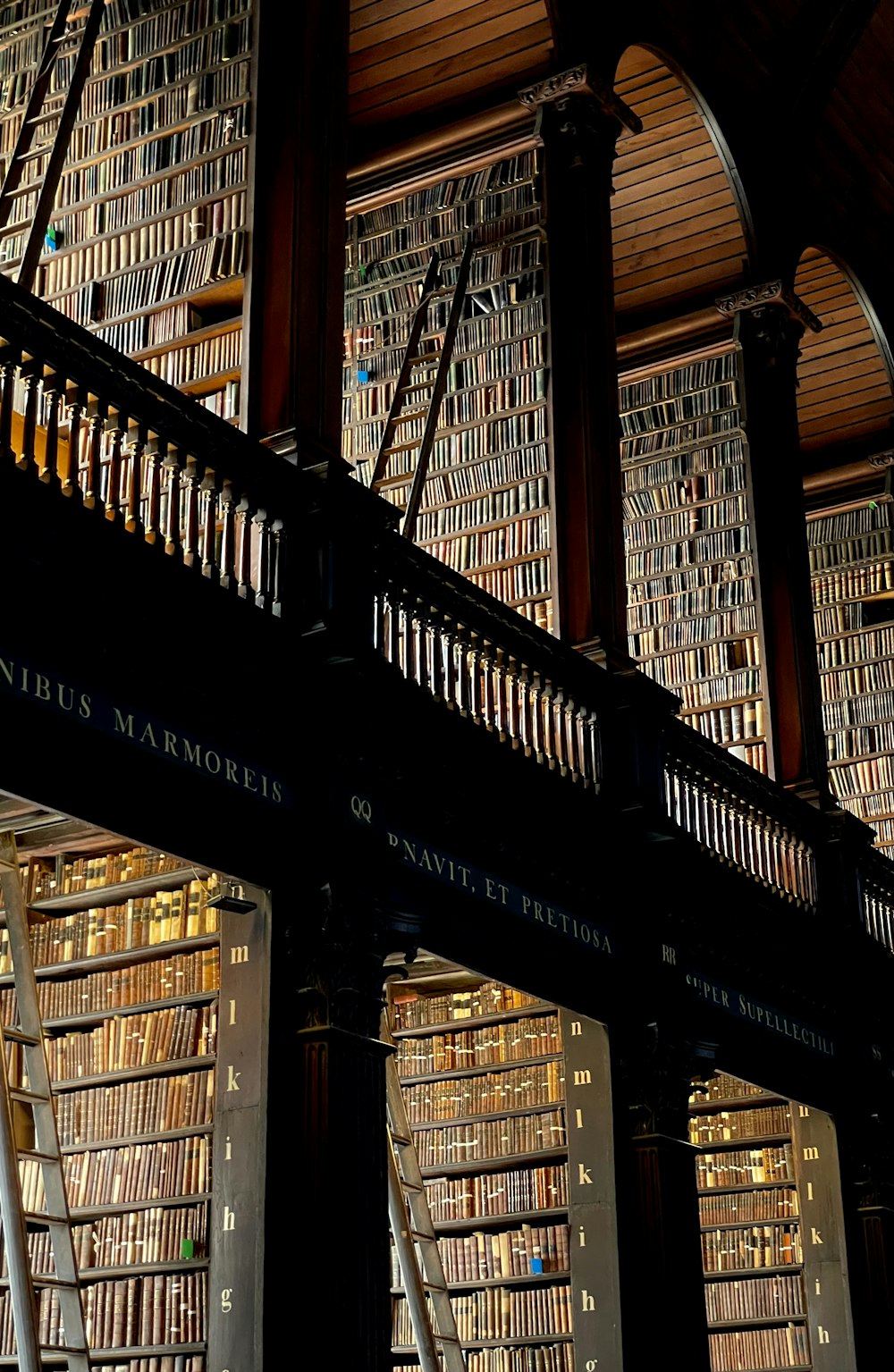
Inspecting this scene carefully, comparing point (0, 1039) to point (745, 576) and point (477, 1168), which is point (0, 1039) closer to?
point (477, 1168)

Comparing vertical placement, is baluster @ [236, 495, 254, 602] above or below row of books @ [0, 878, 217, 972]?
above

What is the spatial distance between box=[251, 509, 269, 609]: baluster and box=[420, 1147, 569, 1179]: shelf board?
2.42 meters

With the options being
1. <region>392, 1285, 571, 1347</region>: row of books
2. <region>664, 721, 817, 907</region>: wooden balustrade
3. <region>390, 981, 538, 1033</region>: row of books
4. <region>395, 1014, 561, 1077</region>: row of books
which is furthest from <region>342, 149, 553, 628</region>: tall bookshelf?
<region>392, 1285, 571, 1347</region>: row of books

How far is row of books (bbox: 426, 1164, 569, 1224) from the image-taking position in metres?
6.70

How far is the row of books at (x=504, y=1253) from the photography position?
6.61 meters

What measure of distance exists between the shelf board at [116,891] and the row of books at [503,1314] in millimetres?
1823

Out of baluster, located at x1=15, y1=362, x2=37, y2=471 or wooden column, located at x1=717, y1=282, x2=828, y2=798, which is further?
wooden column, located at x1=717, y1=282, x2=828, y2=798

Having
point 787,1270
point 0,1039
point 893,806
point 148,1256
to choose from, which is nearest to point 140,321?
point 0,1039

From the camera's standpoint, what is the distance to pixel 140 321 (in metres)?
6.35

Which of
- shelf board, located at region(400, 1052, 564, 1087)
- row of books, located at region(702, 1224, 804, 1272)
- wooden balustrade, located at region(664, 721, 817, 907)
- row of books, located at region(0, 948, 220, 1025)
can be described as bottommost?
row of books, located at region(702, 1224, 804, 1272)

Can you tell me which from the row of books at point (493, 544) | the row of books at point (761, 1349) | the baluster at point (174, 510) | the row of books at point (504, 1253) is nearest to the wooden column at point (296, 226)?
the baluster at point (174, 510)

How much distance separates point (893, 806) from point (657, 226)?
3181 mm

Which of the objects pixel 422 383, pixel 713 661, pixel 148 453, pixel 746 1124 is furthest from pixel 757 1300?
pixel 148 453

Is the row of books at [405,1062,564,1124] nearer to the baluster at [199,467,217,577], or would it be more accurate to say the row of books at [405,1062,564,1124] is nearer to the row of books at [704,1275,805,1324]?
the row of books at [704,1275,805,1324]
